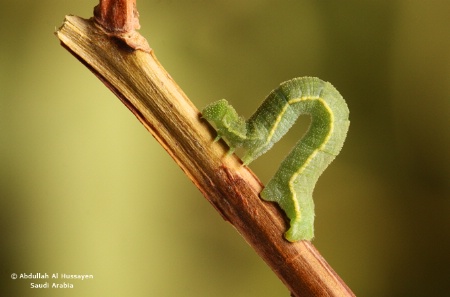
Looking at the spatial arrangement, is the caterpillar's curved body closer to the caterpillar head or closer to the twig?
the caterpillar head

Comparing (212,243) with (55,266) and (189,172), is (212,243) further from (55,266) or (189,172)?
(189,172)

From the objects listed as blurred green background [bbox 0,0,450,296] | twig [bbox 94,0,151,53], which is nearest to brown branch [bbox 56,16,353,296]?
twig [bbox 94,0,151,53]

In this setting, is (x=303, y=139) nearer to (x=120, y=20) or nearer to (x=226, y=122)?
(x=226, y=122)

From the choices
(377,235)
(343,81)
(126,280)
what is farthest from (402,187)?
(126,280)

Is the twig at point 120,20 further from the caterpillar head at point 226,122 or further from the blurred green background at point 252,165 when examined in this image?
the blurred green background at point 252,165

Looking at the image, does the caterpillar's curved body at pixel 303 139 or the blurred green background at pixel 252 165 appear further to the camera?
the blurred green background at pixel 252 165

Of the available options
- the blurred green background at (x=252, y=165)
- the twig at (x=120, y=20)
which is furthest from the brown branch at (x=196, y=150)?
the blurred green background at (x=252, y=165)
